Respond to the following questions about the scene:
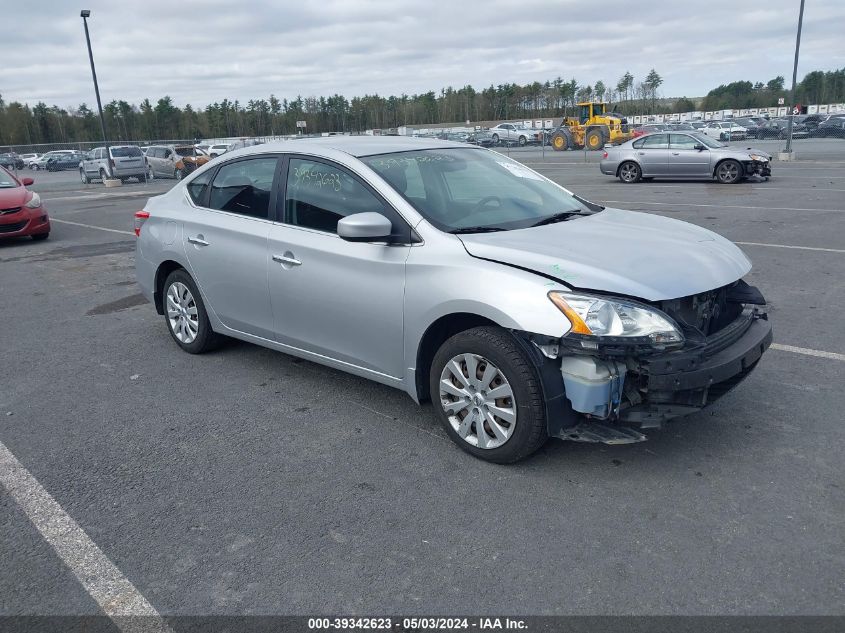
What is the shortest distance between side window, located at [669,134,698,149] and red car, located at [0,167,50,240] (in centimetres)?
1562

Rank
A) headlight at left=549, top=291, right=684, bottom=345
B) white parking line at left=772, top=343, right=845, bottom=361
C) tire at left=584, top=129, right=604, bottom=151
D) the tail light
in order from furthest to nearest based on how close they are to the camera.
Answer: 1. tire at left=584, top=129, right=604, bottom=151
2. the tail light
3. white parking line at left=772, top=343, right=845, bottom=361
4. headlight at left=549, top=291, right=684, bottom=345

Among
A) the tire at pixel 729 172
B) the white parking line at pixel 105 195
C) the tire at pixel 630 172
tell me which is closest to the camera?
the tire at pixel 729 172

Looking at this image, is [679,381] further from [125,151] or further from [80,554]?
[125,151]

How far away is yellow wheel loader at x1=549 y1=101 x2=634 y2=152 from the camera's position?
42.9m

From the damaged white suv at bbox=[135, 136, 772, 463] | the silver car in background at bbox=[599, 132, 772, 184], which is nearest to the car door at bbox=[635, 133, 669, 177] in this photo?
the silver car in background at bbox=[599, 132, 772, 184]

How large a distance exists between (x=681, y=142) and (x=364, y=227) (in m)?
18.0

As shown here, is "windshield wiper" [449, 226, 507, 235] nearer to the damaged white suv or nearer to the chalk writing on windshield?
the damaged white suv

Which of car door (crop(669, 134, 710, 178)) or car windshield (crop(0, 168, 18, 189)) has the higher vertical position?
car windshield (crop(0, 168, 18, 189))

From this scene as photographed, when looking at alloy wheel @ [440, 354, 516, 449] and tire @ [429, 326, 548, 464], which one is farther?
alloy wheel @ [440, 354, 516, 449]

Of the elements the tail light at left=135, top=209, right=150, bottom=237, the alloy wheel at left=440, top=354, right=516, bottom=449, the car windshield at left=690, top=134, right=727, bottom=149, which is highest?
the tail light at left=135, top=209, right=150, bottom=237

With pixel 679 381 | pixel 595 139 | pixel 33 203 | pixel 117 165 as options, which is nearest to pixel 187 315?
pixel 679 381

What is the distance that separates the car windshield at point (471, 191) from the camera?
14.1 ft

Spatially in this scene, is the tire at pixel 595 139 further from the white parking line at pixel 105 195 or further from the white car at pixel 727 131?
the white parking line at pixel 105 195

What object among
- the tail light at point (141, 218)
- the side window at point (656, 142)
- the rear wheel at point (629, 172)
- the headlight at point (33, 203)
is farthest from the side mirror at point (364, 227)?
the rear wheel at point (629, 172)
